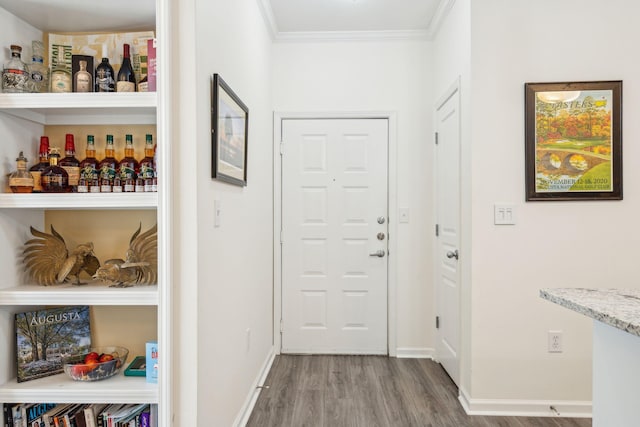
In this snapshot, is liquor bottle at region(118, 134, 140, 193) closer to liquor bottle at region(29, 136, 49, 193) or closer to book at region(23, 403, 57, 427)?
liquor bottle at region(29, 136, 49, 193)

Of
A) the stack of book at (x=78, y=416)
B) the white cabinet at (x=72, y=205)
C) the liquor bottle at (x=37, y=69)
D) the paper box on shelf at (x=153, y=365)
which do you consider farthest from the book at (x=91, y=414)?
the liquor bottle at (x=37, y=69)

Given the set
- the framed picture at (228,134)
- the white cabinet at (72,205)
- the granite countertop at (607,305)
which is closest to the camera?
the granite countertop at (607,305)

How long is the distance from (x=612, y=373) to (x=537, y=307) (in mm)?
1343

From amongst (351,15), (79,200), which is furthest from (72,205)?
(351,15)

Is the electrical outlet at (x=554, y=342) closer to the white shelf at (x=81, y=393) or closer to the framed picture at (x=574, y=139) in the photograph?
the framed picture at (x=574, y=139)

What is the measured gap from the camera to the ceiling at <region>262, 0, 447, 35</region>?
2967 millimetres

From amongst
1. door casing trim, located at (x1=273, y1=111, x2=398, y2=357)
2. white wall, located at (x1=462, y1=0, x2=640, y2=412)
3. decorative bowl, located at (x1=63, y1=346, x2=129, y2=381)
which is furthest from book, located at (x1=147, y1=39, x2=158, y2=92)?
door casing trim, located at (x1=273, y1=111, x2=398, y2=357)

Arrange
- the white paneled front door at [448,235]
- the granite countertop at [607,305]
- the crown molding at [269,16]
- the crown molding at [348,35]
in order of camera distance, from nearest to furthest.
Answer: the granite countertop at [607,305], the white paneled front door at [448,235], the crown molding at [269,16], the crown molding at [348,35]

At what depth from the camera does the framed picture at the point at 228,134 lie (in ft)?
5.82

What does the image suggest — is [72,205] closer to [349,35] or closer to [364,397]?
[364,397]

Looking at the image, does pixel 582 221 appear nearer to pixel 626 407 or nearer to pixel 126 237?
pixel 626 407

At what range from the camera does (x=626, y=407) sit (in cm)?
113

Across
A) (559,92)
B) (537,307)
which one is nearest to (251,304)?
(537,307)

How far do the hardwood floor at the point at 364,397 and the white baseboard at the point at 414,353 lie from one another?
71 millimetres
